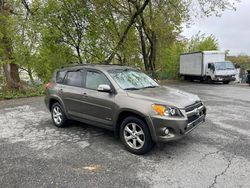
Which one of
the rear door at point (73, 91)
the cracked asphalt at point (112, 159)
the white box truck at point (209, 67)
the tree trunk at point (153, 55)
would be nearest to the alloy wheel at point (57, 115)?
the cracked asphalt at point (112, 159)

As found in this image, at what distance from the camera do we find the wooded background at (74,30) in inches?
456

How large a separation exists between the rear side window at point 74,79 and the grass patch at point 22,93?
628 centimetres

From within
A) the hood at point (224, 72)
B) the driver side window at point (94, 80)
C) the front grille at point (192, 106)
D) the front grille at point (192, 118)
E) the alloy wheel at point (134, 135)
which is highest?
the driver side window at point (94, 80)

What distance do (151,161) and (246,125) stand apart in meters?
3.39

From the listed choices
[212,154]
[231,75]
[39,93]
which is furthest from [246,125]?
[231,75]

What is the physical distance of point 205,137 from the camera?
5.23 m

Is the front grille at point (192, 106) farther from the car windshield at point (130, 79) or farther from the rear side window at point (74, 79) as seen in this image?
the rear side window at point (74, 79)

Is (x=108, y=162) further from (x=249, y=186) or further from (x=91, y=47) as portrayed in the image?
(x=91, y=47)

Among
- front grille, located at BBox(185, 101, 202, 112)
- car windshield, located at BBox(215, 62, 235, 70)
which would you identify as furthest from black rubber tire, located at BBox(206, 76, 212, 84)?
front grille, located at BBox(185, 101, 202, 112)

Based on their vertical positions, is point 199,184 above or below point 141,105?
below

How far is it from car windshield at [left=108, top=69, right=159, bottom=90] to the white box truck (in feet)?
48.5

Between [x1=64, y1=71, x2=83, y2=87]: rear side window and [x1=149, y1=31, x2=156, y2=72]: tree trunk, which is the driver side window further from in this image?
[x1=149, y1=31, x2=156, y2=72]: tree trunk

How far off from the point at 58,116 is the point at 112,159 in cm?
249

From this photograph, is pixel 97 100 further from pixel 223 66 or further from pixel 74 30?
pixel 223 66
